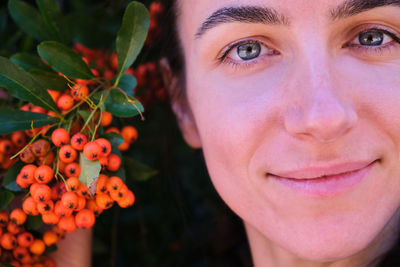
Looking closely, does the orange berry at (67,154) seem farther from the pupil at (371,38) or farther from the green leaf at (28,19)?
the pupil at (371,38)

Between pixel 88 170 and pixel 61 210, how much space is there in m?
0.14

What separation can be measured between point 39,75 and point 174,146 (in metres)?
0.91

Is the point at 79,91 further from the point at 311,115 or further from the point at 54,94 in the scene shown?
the point at 311,115

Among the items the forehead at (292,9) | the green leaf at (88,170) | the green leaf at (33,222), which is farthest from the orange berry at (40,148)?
the forehead at (292,9)

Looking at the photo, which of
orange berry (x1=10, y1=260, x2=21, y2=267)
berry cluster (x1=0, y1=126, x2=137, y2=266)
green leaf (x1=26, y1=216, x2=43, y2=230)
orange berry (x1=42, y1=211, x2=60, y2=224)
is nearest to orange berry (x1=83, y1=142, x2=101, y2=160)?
berry cluster (x1=0, y1=126, x2=137, y2=266)

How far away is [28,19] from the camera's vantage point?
1.53m

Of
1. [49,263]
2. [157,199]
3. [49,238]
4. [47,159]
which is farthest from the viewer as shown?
[157,199]

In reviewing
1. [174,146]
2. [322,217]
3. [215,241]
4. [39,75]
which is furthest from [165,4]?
[215,241]

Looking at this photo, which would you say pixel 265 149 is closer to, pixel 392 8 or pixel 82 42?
pixel 392 8

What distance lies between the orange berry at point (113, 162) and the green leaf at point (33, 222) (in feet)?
0.92

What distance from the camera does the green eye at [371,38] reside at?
125 centimetres

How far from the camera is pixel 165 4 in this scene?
1694 mm

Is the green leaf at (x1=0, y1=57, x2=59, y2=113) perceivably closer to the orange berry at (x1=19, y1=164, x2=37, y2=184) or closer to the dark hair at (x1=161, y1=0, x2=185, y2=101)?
the orange berry at (x1=19, y1=164, x2=37, y2=184)

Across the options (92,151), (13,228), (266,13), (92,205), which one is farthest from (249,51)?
(13,228)
